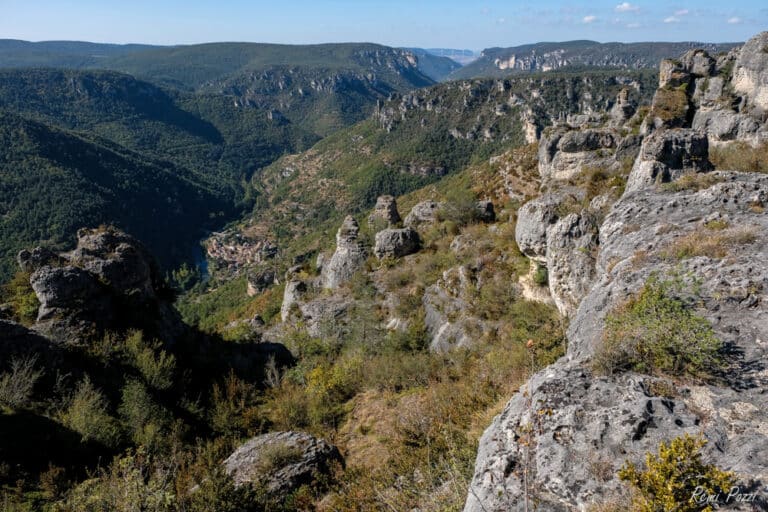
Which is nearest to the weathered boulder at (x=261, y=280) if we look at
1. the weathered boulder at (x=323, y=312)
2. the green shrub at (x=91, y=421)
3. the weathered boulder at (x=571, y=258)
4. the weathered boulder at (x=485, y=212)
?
the weathered boulder at (x=323, y=312)

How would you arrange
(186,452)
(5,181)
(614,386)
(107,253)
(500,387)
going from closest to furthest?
(614,386) → (500,387) → (186,452) → (107,253) → (5,181)

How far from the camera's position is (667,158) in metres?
13.0

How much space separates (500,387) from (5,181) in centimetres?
13828

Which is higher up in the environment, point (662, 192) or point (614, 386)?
point (662, 192)

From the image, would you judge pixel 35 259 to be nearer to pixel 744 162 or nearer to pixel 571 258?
pixel 571 258

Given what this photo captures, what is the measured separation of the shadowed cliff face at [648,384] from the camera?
3.92 m

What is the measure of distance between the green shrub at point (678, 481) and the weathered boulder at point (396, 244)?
70.5 ft

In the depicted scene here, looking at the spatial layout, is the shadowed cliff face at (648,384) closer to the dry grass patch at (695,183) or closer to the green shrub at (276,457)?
the dry grass patch at (695,183)

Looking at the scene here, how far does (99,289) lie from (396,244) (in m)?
15.0

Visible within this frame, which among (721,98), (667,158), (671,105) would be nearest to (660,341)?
(667,158)

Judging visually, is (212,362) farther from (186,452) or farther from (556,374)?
(556,374)

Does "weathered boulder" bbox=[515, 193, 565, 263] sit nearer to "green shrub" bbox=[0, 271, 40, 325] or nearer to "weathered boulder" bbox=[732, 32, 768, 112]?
"green shrub" bbox=[0, 271, 40, 325]

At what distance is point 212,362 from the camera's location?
1961 centimetres

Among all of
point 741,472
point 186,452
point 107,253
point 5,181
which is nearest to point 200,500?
point 186,452
